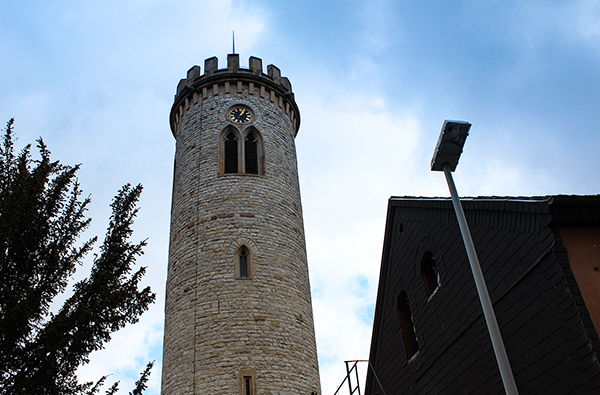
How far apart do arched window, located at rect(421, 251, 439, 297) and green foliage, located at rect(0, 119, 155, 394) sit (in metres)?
5.42

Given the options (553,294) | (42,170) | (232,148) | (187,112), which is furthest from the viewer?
(187,112)

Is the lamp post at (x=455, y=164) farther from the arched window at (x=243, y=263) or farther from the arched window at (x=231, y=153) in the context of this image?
the arched window at (x=231, y=153)

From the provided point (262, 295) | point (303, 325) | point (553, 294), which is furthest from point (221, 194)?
point (553, 294)

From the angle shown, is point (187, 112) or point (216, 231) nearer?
point (216, 231)

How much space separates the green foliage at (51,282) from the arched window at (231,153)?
34.9 feet

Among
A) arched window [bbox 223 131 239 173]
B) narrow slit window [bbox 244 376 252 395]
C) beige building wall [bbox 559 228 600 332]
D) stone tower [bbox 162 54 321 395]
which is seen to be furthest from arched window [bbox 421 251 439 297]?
arched window [bbox 223 131 239 173]

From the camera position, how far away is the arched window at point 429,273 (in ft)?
32.4

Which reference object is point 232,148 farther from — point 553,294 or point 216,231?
point 553,294

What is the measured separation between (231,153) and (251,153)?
0.78 meters

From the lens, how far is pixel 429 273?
10141mm

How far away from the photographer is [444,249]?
360 inches

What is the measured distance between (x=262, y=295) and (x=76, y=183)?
826cm

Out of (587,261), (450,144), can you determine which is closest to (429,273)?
(587,261)

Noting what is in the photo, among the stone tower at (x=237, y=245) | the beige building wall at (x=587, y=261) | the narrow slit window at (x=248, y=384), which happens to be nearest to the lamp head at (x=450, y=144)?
the beige building wall at (x=587, y=261)
